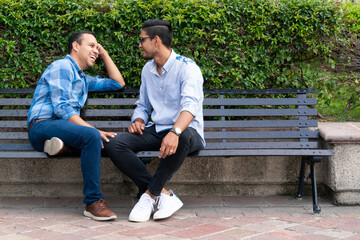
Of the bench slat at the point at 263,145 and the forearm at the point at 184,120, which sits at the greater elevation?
the forearm at the point at 184,120

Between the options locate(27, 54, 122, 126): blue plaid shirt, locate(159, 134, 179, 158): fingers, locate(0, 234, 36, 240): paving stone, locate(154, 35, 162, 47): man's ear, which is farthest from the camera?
locate(154, 35, 162, 47): man's ear

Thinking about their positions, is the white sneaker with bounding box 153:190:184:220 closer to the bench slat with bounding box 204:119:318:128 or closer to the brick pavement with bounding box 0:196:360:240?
the brick pavement with bounding box 0:196:360:240

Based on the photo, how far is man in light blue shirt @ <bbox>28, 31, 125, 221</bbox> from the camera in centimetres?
402

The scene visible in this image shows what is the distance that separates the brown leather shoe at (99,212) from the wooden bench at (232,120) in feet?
2.65

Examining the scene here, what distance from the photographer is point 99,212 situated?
13.1 feet

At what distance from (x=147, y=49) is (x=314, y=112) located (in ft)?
5.49

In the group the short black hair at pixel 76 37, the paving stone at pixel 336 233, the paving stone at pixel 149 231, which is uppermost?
the short black hair at pixel 76 37

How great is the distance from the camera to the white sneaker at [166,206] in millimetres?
4012

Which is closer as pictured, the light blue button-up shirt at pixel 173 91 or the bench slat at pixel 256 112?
the light blue button-up shirt at pixel 173 91

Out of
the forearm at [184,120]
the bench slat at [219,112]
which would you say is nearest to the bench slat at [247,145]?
the bench slat at [219,112]

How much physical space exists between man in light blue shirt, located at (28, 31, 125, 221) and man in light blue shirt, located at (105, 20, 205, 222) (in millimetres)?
222

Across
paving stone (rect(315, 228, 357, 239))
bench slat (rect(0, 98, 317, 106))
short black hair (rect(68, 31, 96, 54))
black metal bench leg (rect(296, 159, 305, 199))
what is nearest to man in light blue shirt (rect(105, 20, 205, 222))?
bench slat (rect(0, 98, 317, 106))

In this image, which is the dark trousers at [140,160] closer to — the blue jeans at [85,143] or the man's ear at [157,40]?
the blue jeans at [85,143]

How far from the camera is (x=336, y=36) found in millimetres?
5016
